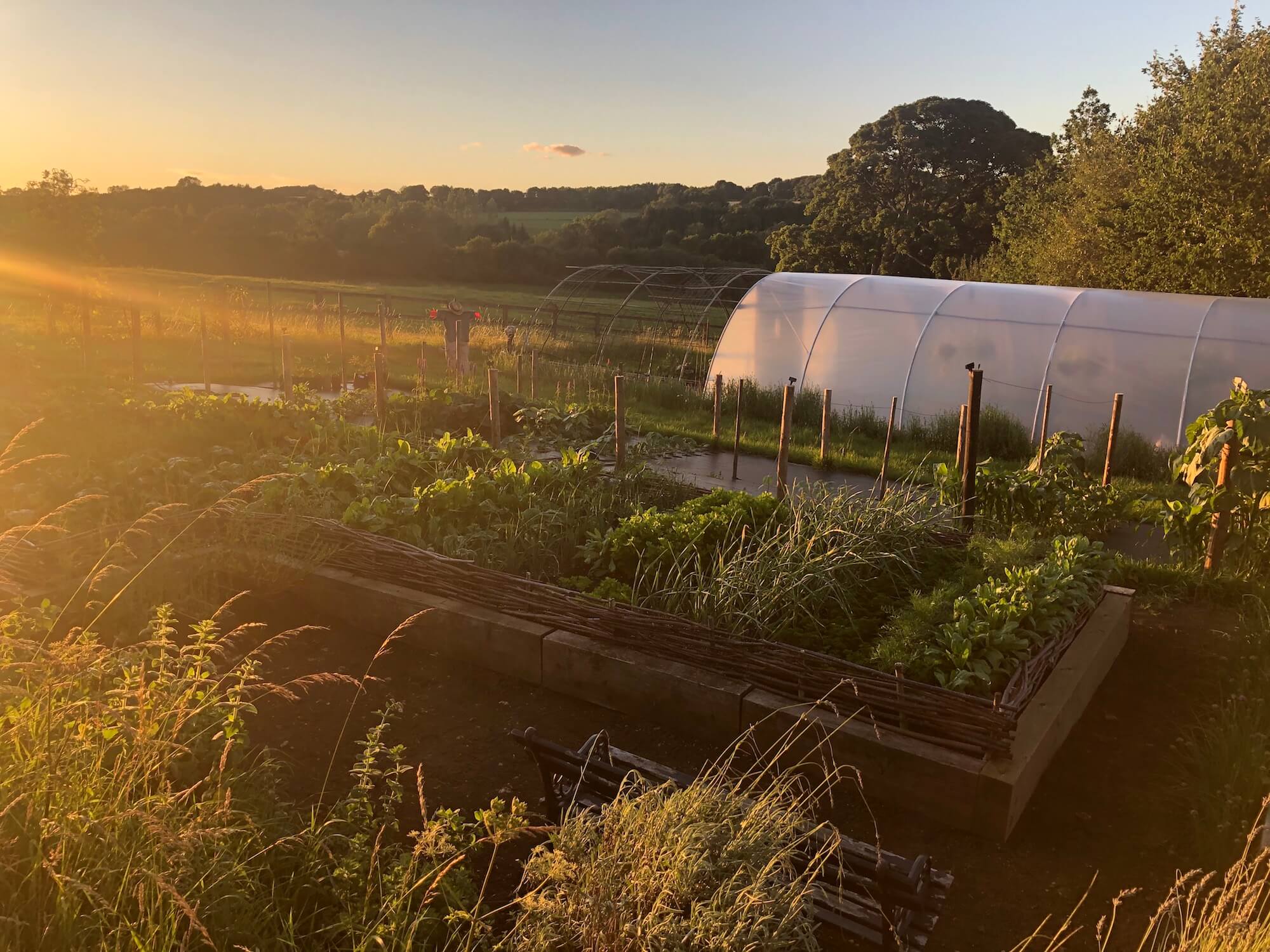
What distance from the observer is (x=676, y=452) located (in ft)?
34.4

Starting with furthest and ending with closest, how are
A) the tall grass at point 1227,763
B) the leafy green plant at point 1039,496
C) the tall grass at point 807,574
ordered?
the leafy green plant at point 1039,496, the tall grass at point 807,574, the tall grass at point 1227,763

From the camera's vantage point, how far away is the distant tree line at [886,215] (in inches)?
616

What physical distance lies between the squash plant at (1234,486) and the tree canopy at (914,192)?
26.4 meters

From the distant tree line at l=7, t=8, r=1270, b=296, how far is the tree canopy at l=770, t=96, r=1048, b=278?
82mm

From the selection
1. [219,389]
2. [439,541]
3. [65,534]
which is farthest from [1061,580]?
[219,389]

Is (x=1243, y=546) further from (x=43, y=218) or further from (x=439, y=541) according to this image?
(x=43, y=218)

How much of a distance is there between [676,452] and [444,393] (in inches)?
116

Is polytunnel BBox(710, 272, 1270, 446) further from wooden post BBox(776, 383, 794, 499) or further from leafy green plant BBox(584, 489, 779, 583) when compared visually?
leafy green plant BBox(584, 489, 779, 583)

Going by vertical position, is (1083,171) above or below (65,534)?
above

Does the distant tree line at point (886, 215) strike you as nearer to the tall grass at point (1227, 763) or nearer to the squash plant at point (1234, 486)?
the squash plant at point (1234, 486)

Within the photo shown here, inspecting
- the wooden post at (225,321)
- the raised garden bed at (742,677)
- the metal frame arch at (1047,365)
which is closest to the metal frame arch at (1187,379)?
the metal frame arch at (1047,365)

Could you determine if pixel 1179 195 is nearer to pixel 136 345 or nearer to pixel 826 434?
pixel 826 434

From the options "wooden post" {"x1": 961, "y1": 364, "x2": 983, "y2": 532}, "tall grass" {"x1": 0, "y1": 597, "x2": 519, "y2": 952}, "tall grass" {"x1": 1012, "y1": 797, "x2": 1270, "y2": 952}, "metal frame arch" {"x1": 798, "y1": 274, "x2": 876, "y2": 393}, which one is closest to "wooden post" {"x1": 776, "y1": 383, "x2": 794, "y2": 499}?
"wooden post" {"x1": 961, "y1": 364, "x2": 983, "y2": 532}

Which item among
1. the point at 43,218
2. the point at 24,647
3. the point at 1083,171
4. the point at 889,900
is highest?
the point at 1083,171
